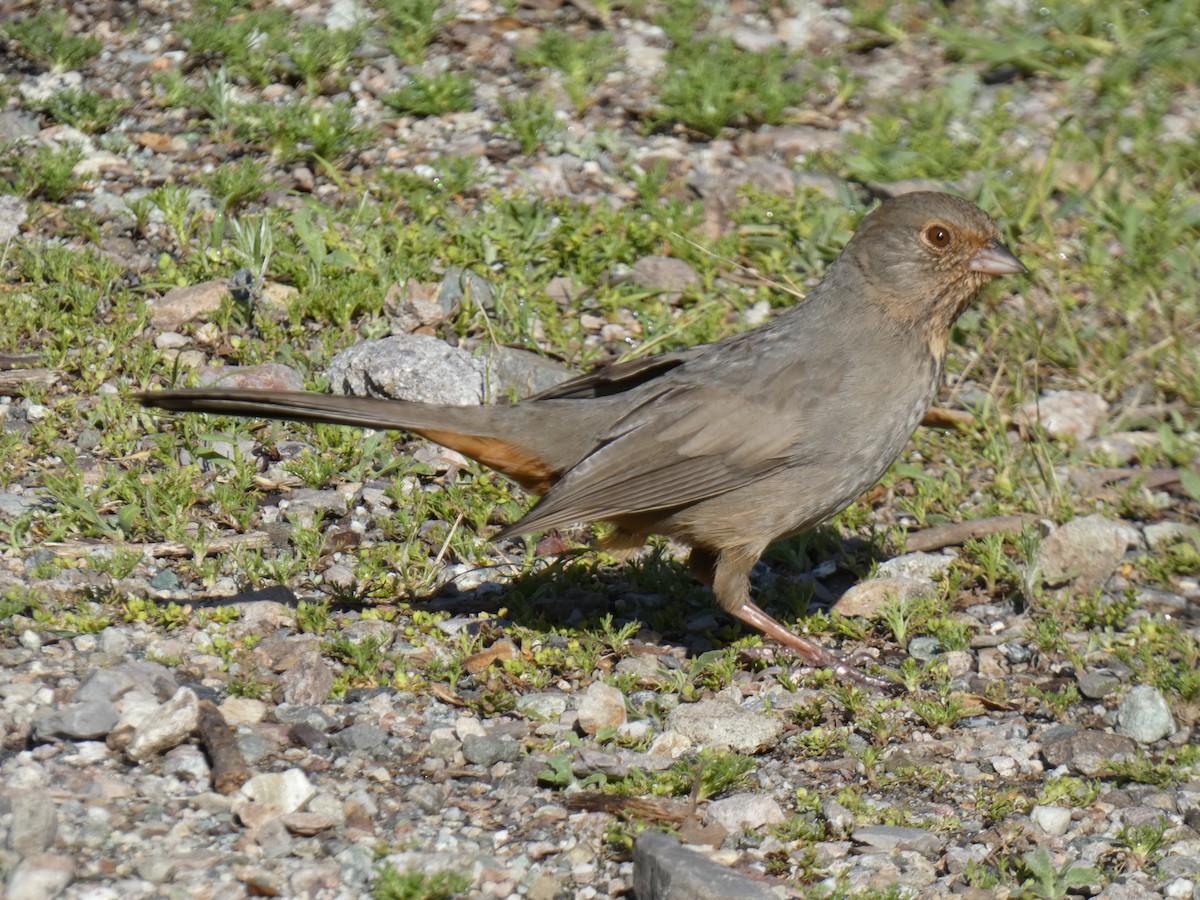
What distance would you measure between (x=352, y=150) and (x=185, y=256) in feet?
3.65

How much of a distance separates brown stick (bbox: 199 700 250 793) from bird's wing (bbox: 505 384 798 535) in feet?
4.00

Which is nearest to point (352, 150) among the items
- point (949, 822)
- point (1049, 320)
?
point (1049, 320)

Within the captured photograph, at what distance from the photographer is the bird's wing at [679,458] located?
474cm

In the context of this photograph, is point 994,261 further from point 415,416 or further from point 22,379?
point 22,379

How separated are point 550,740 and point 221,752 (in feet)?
3.21

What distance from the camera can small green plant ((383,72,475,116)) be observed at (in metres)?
7.12

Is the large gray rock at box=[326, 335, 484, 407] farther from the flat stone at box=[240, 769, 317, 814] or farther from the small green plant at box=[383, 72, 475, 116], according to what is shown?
the flat stone at box=[240, 769, 317, 814]

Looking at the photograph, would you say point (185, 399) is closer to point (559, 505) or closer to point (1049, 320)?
point (559, 505)

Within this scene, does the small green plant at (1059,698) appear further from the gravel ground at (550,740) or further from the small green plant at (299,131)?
the small green plant at (299,131)

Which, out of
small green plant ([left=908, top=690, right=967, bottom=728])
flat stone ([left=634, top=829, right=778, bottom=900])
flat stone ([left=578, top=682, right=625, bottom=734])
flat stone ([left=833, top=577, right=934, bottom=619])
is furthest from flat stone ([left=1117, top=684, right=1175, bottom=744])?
flat stone ([left=634, top=829, right=778, bottom=900])

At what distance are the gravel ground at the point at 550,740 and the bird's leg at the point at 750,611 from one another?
104 millimetres

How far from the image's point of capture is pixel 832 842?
394 cm

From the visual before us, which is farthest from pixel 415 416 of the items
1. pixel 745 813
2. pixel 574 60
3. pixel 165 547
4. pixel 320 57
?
pixel 574 60

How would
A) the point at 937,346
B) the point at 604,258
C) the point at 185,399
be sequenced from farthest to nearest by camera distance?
1. the point at 604,258
2. the point at 937,346
3. the point at 185,399
